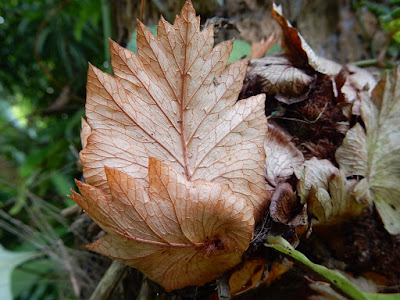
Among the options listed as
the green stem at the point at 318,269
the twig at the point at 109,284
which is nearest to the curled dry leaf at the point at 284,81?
the green stem at the point at 318,269

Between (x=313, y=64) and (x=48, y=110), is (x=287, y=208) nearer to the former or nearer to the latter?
(x=313, y=64)

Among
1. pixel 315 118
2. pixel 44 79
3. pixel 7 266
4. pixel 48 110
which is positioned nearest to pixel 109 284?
pixel 7 266

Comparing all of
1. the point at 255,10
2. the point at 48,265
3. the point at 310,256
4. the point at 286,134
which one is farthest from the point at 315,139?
the point at 48,265

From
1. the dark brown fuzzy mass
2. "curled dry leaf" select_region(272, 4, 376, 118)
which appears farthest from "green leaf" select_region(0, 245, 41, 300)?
"curled dry leaf" select_region(272, 4, 376, 118)

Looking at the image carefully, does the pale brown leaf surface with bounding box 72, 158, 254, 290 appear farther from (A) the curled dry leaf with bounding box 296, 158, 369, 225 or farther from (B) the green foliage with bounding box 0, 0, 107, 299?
(B) the green foliage with bounding box 0, 0, 107, 299

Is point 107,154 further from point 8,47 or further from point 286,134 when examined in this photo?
point 8,47

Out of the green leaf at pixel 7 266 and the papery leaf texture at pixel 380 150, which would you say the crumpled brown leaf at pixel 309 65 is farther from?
the green leaf at pixel 7 266
